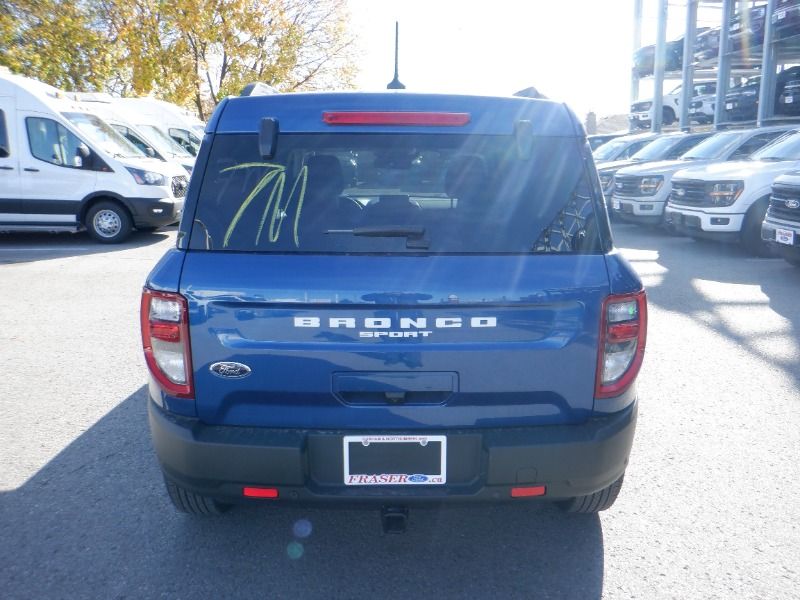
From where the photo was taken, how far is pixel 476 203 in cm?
271

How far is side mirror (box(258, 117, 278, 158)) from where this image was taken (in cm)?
270

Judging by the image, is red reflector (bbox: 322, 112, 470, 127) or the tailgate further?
red reflector (bbox: 322, 112, 470, 127)

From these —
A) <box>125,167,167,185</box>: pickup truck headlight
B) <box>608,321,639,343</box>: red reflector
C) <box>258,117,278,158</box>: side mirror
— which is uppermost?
<box>258,117,278,158</box>: side mirror

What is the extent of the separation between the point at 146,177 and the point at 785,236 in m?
9.27

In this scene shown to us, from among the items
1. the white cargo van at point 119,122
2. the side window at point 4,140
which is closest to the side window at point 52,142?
the side window at point 4,140

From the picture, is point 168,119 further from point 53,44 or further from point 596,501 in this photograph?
point 596,501

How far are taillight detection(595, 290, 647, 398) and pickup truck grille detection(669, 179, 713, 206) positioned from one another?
894cm

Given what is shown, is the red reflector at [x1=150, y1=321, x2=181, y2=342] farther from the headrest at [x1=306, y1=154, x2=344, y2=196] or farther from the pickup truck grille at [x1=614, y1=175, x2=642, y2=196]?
the pickup truck grille at [x1=614, y1=175, x2=642, y2=196]

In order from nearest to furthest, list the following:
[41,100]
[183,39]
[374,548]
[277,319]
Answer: [277,319]
[374,548]
[41,100]
[183,39]

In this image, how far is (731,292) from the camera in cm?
830

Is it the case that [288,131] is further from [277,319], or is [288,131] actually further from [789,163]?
[789,163]

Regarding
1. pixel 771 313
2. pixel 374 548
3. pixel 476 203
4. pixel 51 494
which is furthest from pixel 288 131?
pixel 771 313

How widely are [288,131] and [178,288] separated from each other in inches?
27.6

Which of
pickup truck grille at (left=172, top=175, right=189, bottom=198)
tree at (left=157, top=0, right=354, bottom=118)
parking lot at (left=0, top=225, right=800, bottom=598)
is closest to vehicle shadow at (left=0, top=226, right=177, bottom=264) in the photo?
pickup truck grille at (left=172, top=175, right=189, bottom=198)
